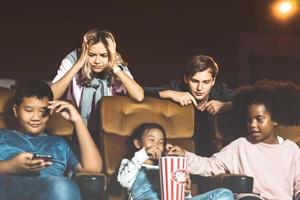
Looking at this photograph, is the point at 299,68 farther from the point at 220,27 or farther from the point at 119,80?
the point at 119,80

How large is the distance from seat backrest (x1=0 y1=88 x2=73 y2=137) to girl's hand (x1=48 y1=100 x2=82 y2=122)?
0.07ft

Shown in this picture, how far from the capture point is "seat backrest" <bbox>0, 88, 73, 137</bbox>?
271 centimetres

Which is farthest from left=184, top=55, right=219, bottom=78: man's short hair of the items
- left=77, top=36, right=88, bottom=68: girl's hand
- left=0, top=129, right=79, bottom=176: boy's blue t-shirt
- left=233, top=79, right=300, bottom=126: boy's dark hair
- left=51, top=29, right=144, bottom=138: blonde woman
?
left=0, top=129, right=79, bottom=176: boy's blue t-shirt

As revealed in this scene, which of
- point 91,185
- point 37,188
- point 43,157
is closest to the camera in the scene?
point 91,185

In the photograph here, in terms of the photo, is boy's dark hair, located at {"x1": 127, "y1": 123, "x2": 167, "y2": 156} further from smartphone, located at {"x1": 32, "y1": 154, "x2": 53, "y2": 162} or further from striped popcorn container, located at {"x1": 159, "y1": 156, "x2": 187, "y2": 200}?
smartphone, located at {"x1": 32, "y1": 154, "x2": 53, "y2": 162}

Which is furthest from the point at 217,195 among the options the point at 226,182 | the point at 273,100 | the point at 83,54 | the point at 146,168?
the point at 83,54

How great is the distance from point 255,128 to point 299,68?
1.49ft

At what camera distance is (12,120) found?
2.72 m

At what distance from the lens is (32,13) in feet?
9.57

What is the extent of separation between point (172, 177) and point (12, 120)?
78 cm

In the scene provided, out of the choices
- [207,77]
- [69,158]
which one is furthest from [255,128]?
[69,158]

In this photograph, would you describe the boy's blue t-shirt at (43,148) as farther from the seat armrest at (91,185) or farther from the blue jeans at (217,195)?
the blue jeans at (217,195)

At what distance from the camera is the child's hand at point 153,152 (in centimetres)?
278

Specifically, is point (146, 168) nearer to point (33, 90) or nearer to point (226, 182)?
point (226, 182)
